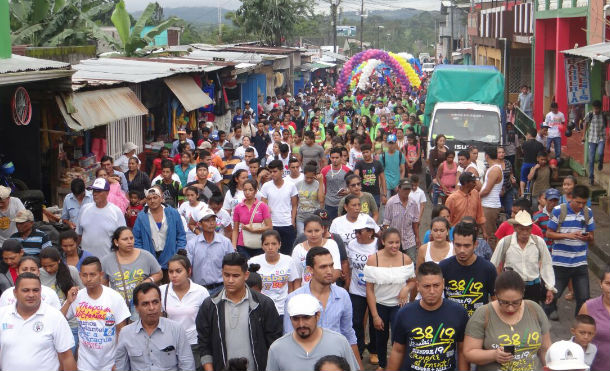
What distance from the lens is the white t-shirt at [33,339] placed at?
6.30 metres

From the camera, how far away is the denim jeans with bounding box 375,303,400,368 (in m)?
8.18

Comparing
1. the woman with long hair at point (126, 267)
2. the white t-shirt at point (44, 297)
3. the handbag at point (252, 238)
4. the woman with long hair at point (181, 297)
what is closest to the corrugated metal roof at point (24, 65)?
the handbag at point (252, 238)

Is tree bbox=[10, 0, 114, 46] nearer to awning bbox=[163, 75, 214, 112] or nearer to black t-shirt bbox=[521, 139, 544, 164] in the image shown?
awning bbox=[163, 75, 214, 112]

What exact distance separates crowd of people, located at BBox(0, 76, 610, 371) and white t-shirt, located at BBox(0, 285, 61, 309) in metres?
0.01

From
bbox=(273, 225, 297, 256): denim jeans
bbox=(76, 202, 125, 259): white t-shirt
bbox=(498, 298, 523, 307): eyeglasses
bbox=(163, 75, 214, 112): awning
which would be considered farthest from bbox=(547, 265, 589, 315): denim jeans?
bbox=(163, 75, 214, 112): awning

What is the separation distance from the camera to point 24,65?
11.1m

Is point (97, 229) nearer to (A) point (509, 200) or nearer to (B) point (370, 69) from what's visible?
(A) point (509, 200)

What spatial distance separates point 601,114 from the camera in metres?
17.2

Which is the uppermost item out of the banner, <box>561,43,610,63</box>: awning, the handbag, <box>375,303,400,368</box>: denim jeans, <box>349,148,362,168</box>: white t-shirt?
<box>561,43,610,63</box>: awning

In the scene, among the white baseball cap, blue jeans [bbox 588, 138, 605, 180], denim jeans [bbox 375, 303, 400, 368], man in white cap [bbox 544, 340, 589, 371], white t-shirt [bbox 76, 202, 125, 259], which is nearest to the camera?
man in white cap [bbox 544, 340, 589, 371]

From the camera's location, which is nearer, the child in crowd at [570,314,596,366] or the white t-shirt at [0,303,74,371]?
the white t-shirt at [0,303,74,371]

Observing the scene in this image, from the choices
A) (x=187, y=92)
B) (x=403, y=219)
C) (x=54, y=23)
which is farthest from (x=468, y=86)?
(x=403, y=219)

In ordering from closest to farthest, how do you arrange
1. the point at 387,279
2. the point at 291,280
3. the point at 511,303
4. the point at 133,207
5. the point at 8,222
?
the point at 511,303, the point at 387,279, the point at 291,280, the point at 8,222, the point at 133,207

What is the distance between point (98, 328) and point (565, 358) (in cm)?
346
